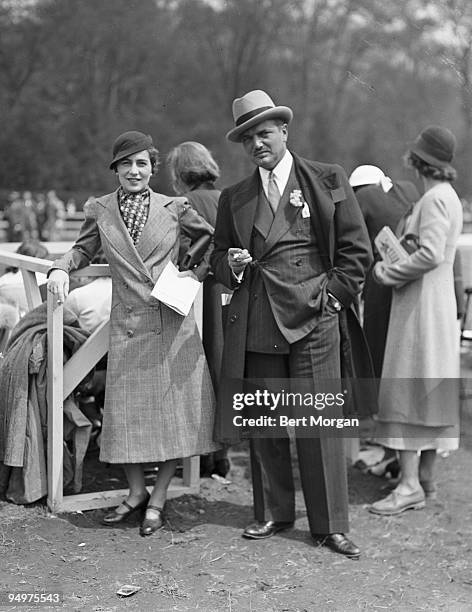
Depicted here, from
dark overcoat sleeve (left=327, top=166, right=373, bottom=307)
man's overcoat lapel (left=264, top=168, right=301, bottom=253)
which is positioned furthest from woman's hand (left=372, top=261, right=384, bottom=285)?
man's overcoat lapel (left=264, top=168, right=301, bottom=253)

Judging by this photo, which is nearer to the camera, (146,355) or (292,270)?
(292,270)

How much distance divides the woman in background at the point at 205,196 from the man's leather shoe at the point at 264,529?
0.73m

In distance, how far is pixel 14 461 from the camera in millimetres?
4070

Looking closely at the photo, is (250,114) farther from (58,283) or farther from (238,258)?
(58,283)

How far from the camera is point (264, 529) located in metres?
4.04

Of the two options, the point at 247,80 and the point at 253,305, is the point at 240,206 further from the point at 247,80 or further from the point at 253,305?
the point at 247,80

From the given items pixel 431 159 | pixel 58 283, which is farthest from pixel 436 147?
pixel 58 283

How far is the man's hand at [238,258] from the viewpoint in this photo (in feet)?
12.1

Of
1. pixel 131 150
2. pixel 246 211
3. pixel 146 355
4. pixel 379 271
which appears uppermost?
pixel 131 150

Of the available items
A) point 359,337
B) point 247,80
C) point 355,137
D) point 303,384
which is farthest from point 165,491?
point 355,137

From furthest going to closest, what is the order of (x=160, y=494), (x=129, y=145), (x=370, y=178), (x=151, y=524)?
(x=370, y=178)
(x=160, y=494)
(x=151, y=524)
(x=129, y=145)

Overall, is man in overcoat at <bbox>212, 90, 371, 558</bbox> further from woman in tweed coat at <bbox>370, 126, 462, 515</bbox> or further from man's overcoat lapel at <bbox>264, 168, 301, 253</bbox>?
woman in tweed coat at <bbox>370, 126, 462, 515</bbox>

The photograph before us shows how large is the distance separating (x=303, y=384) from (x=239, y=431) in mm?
381

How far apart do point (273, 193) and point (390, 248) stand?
0.85m
